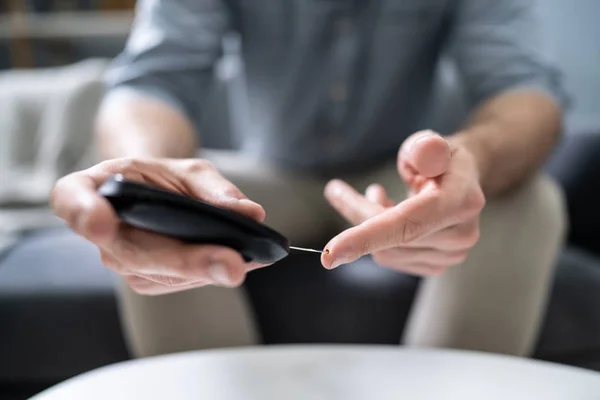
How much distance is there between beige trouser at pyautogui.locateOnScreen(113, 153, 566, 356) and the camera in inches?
19.9

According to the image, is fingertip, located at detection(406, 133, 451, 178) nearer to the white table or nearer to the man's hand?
the man's hand

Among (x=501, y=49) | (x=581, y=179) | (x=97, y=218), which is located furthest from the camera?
(x=581, y=179)

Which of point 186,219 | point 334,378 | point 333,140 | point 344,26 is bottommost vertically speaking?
point 334,378

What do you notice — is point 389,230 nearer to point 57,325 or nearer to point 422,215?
point 422,215

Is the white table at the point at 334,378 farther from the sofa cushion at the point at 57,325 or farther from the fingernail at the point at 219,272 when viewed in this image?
the sofa cushion at the point at 57,325

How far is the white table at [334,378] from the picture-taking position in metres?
0.38

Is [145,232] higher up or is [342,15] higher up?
[342,15]

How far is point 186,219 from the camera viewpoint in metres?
0.26

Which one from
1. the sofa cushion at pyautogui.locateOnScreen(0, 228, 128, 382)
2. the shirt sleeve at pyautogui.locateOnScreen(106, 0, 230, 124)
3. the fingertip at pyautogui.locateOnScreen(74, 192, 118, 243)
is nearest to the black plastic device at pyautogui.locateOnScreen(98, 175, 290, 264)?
the fingertip at pyautogui.locateOnScreen(74, 192, 118, 243)

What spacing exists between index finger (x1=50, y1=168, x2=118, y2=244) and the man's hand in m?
0.11

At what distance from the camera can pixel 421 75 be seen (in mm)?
745

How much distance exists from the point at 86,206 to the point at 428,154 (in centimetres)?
19

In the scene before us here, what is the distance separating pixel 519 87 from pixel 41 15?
1.32 metres

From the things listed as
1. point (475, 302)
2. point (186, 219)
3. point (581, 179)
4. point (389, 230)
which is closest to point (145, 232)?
point (186, 219)
